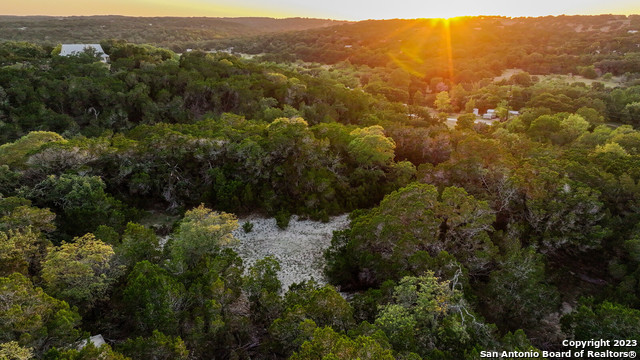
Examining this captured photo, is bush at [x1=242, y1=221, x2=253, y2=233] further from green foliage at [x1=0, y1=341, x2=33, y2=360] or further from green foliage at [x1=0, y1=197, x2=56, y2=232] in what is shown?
green foliage at [x1=0, y1=341, x2=33, y2=360]

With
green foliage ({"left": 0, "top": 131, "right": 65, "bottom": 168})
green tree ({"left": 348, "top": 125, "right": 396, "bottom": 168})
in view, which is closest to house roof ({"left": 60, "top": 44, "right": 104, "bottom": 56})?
green foliage ({"left": 0, "top": 131, "right": 65, "bottom": 168})

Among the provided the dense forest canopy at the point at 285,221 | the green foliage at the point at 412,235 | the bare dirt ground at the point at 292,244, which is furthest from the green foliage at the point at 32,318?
the green foliage at the point at 412,235

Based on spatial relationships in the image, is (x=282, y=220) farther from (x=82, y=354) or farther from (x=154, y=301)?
(x=82, y=354)

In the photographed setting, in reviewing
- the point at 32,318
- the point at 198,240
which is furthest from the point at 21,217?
the point at 32,318

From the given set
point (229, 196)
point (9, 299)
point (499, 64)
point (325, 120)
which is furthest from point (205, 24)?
point (9, 299)

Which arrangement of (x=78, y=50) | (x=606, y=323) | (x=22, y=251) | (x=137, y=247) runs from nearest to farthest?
1. (x=606, y=323)
2. (x=22, y=251)
3. (x=137, y=247)
4. (x=78, y=50)
